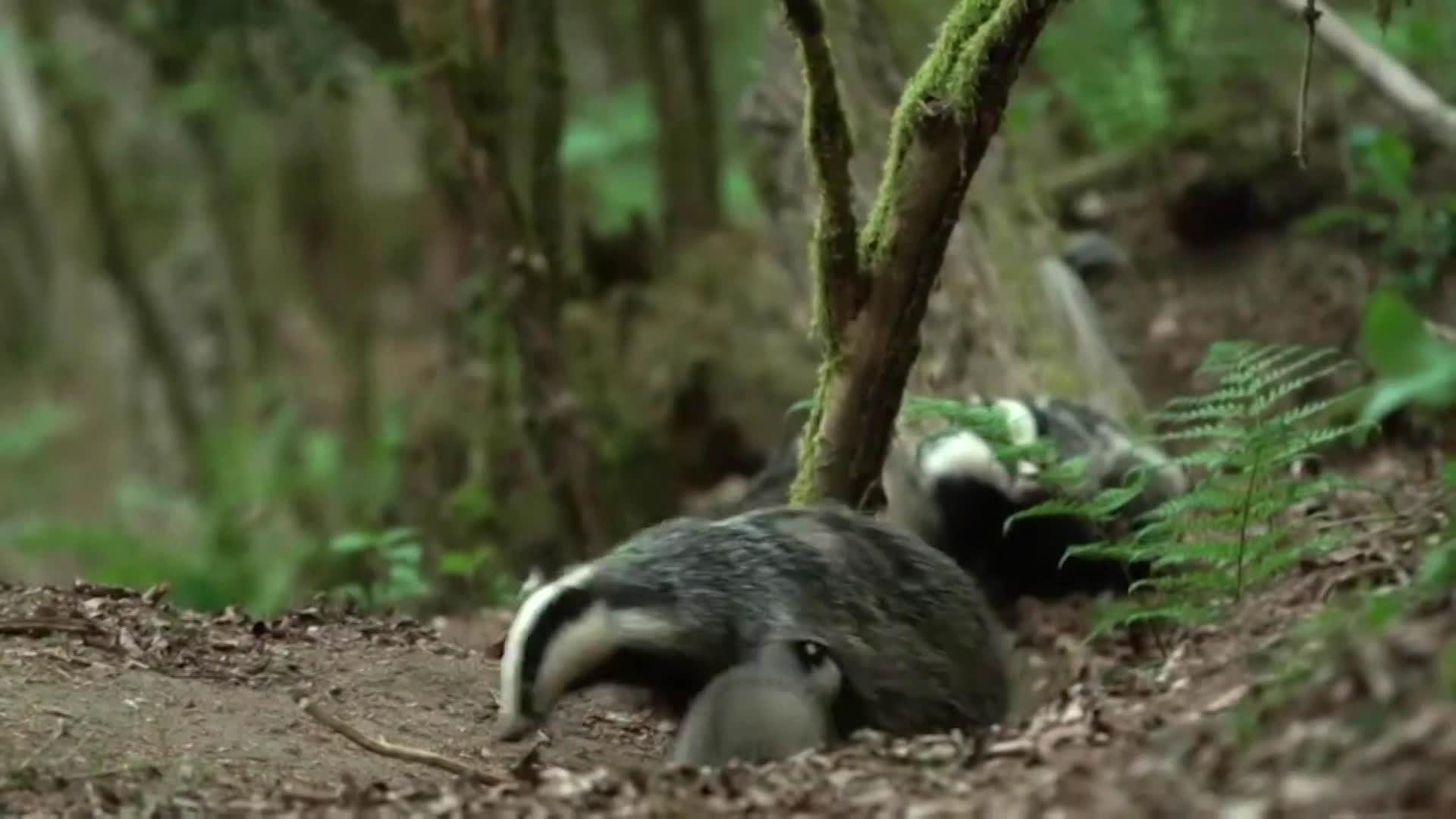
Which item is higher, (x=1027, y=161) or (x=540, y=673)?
(x=1027, y=161)

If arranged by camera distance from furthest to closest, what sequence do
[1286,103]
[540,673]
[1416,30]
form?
1. [1286,103]
2. [1416,30]
3. [540,673]

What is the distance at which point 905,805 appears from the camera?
4062 mm

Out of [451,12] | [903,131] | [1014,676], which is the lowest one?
[1014,676]

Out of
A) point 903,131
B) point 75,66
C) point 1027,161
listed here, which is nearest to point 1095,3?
point 1027,161

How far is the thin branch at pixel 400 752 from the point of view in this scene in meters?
5.05

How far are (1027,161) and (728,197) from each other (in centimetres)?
782

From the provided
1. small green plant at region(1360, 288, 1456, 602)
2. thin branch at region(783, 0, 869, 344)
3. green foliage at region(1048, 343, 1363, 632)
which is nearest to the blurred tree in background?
thin branch at region(783, 0, 869, 344)

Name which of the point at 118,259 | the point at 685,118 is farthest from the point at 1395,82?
the point at 118,259

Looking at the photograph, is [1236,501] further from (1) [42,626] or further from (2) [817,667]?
(1) [42,626]

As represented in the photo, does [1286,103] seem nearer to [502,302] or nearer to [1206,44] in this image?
[1206,44]

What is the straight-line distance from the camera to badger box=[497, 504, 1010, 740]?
5.12 meters

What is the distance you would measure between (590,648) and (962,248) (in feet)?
15.0

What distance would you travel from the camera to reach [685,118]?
13789 mm

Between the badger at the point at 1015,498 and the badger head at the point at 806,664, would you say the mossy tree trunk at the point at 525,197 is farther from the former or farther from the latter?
the badger head at the point at 806,664
